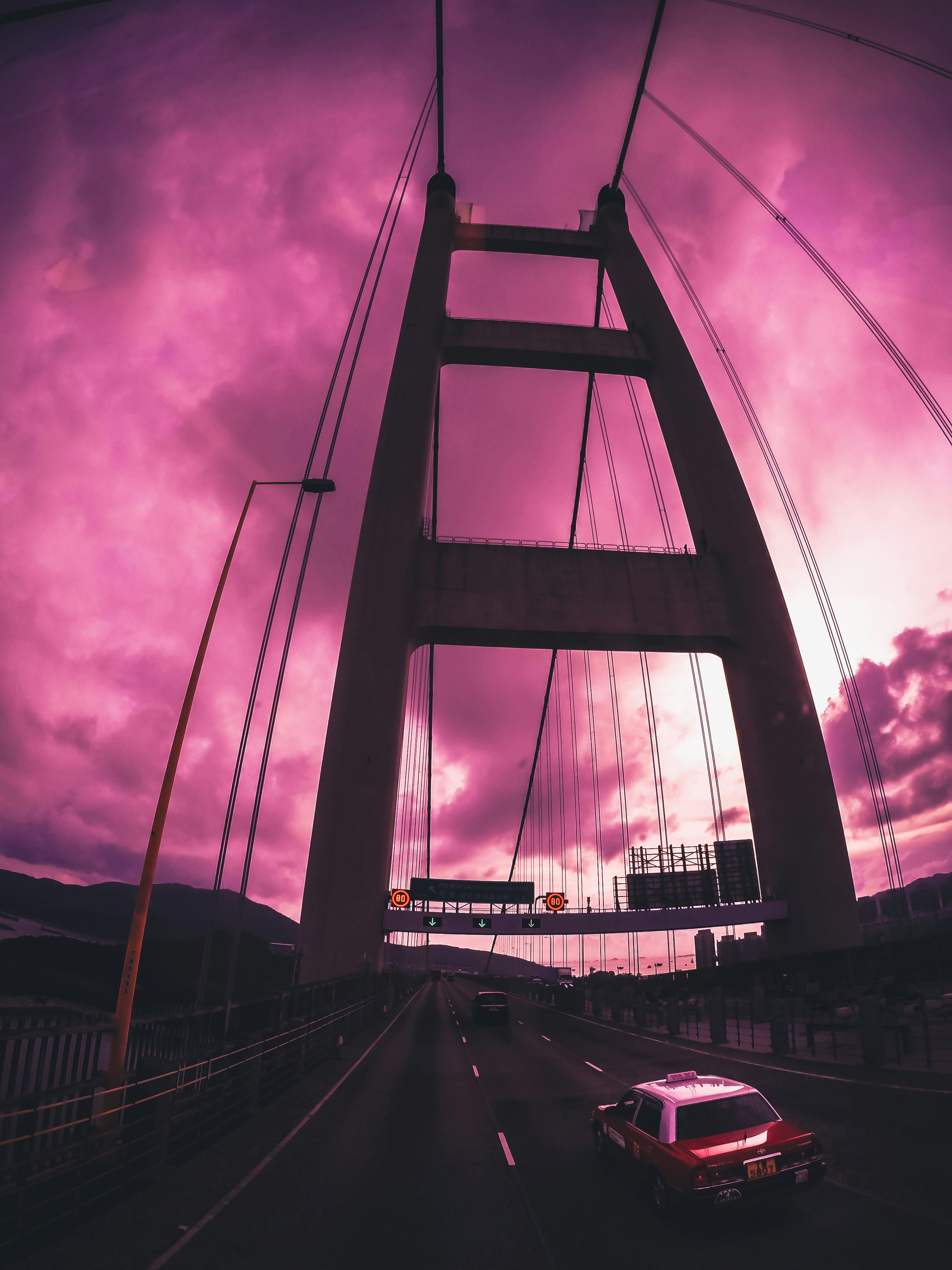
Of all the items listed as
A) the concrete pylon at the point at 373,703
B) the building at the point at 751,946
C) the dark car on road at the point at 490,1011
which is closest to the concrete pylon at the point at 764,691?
the dark car on road at the point at 490,1011

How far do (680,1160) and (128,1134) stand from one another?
6626 millimetres

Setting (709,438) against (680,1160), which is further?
(709,438)

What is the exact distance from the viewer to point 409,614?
30.1 m

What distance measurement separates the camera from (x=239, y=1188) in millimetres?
7375

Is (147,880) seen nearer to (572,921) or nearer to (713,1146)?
(713,1146)

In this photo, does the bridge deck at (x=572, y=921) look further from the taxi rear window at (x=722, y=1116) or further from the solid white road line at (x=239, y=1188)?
the taxi rear window at (x=722, y=1116)

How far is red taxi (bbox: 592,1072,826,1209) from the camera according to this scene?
6.16 meters

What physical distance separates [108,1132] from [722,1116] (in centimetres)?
674

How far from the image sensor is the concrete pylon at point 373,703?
2550 centimetres

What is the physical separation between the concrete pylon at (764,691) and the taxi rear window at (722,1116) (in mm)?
21480

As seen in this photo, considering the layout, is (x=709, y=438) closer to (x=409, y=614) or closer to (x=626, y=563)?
(x=626, y=563)

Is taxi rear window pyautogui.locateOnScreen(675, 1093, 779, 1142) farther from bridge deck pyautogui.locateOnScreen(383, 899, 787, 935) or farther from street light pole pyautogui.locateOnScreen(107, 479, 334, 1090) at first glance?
bridge deck pyautogui.locateOnScreen(383, 899, 787, 935)

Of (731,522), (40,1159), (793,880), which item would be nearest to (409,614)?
(731,522)

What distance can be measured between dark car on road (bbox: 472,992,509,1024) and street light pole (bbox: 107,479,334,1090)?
948 inches
